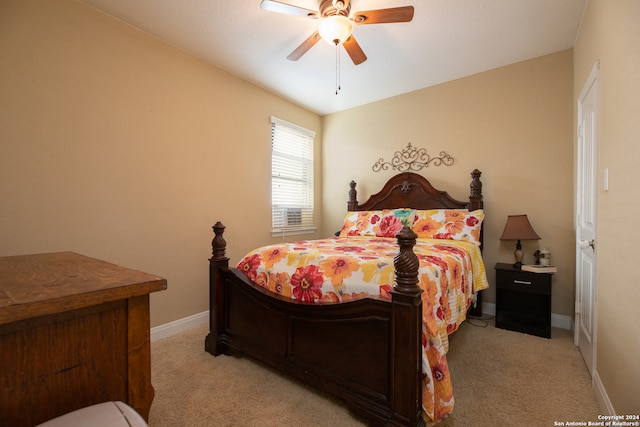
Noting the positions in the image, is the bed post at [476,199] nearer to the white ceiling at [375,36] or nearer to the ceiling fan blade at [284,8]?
the white ceiling at [375,36]

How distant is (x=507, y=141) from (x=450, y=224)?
108 cm

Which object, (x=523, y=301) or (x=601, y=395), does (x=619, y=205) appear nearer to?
(x=601, y=395)

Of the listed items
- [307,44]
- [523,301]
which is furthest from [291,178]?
[523,301]

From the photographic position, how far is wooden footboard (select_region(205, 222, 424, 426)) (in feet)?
4.36

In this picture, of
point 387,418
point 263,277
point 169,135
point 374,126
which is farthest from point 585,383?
point 169,135

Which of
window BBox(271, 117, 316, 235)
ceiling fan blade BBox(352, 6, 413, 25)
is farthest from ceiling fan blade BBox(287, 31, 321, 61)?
window BBox(271, 117, 316, 235)

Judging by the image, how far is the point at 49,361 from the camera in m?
0.73

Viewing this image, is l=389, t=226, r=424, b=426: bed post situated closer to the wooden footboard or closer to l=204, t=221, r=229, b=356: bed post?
the wooden footboard

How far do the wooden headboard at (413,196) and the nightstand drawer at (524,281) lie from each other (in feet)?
2.46

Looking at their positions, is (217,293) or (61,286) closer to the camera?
(61,286)

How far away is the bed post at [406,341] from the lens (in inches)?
51.5

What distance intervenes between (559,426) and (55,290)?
220 centimetres

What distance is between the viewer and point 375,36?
248 cm

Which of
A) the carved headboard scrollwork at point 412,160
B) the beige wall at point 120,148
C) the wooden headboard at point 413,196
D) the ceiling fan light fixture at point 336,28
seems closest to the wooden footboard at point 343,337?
the beige wall at point 120,148
